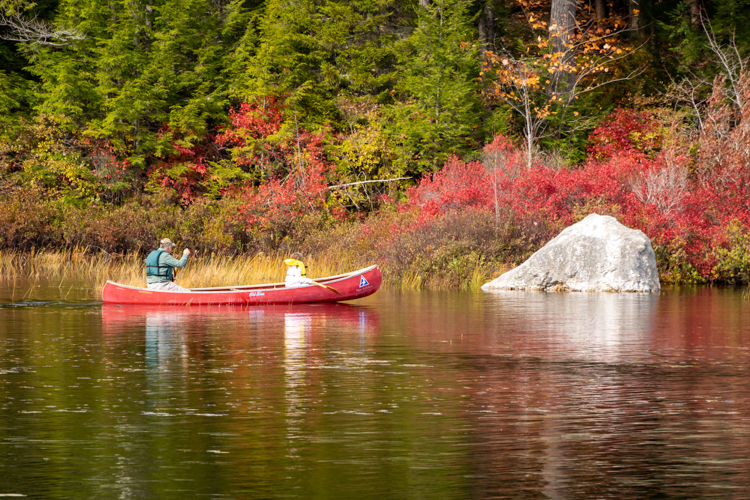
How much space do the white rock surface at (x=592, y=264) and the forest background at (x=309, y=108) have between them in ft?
19.7

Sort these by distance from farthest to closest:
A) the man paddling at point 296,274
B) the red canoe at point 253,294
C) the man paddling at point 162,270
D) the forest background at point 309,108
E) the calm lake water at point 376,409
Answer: the forest background at point 309,108 → the man paddling at point 296,274 → the man paddling at point 162,270 → the red canoe at point 253,294 → the calm lake water at point 376,409

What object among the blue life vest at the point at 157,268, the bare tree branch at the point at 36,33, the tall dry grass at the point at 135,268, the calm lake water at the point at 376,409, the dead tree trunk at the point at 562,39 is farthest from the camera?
the dead tree trunk at the point at 562,39

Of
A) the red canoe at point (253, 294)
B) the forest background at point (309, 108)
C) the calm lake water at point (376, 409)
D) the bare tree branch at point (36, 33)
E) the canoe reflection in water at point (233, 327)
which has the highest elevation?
the bare tree branch at point (36, 33)

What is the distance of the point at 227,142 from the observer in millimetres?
41688

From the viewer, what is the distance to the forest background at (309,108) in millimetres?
36344

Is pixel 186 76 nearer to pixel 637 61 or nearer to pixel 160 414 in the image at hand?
pixel 637 61

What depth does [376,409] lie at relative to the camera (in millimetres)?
9750

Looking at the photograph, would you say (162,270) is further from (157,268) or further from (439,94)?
(439,94)

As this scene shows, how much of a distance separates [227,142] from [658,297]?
2170 centimetres

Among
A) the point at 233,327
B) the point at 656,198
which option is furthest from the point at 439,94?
the point at 233,327

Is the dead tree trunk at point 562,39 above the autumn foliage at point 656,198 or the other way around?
above

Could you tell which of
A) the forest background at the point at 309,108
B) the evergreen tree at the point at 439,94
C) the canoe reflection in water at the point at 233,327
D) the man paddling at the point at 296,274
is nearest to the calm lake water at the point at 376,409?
the canoe reflection in water at the point at 233,327

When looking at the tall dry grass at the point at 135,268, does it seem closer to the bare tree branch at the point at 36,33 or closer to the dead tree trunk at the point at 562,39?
the bare tree branch at the point at 36,33

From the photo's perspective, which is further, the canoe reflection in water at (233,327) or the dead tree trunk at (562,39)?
the dead tree trunk at (562,39)
